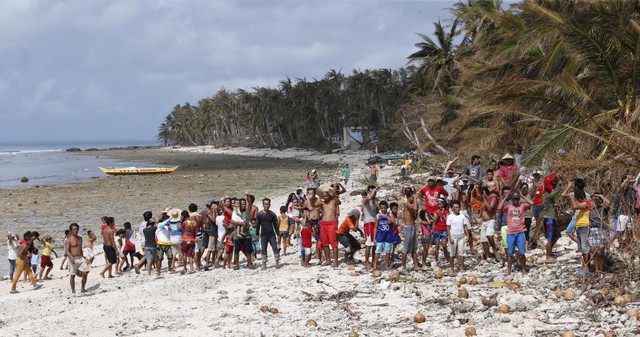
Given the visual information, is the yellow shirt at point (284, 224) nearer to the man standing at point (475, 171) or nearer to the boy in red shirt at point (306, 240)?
the boy in red shirt at point (306, 240)

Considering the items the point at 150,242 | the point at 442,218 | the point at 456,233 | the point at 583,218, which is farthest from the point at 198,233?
the point at 583,218

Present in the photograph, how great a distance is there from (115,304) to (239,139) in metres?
102

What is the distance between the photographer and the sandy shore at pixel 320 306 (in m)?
7.84

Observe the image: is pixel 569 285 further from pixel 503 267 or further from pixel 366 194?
pixel 366 194

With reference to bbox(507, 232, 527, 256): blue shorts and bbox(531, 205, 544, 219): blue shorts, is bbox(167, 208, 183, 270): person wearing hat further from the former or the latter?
bbox(531, 205, 544, 219): blue shorts

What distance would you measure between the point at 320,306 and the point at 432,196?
3.24m

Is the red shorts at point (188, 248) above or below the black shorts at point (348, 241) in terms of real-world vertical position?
below

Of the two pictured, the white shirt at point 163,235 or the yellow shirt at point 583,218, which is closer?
the yellow shirt at point 583,218

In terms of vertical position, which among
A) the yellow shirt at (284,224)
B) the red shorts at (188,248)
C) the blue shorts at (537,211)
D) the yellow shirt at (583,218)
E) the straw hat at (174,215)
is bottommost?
the red shorts at (188,248)

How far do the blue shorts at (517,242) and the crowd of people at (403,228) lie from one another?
0.02 meters

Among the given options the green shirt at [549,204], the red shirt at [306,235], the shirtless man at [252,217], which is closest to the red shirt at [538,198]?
the green shirt at [549,204]

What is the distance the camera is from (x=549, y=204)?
1077cm

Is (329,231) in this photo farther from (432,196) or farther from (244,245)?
(432,196)

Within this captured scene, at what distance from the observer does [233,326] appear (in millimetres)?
8695
